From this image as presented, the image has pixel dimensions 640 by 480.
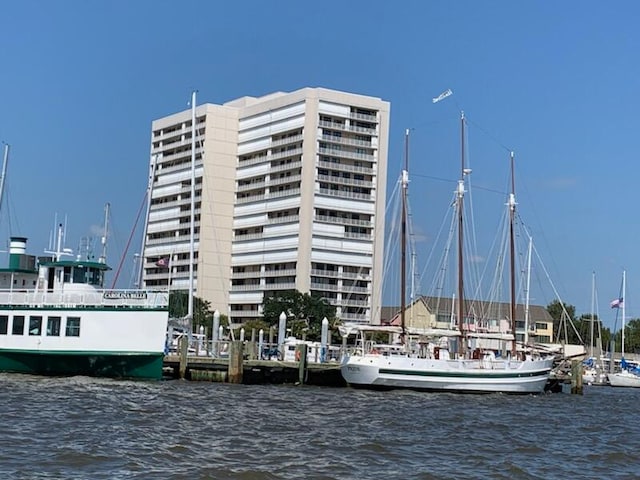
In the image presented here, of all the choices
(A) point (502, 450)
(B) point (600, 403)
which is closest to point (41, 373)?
(A) point (502, 450)

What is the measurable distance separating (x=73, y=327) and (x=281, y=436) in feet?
71.0

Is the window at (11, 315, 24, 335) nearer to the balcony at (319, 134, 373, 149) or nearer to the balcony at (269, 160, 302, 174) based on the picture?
the balcony at (269, 160, 302, 174)

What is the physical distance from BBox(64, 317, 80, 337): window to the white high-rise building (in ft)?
240

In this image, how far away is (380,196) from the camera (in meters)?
128

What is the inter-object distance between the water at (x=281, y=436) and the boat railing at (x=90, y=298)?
→ 13.4 feet

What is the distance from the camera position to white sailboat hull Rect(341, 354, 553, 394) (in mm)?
52969

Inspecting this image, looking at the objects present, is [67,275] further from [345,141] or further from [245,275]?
[245,275]

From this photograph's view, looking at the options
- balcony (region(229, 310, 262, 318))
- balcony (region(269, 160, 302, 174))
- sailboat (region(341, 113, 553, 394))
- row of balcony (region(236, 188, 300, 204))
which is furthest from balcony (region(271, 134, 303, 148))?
sailboat (region(341, 113, 553, 394))

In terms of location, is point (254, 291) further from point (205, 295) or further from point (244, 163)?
point (244, 163)

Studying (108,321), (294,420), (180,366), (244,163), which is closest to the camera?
(294,420)

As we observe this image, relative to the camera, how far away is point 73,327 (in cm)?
4756

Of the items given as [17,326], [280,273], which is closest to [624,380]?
[280,273]

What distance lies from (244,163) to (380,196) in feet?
67.7

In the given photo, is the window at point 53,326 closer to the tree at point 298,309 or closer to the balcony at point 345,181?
the tree at point 298,309
